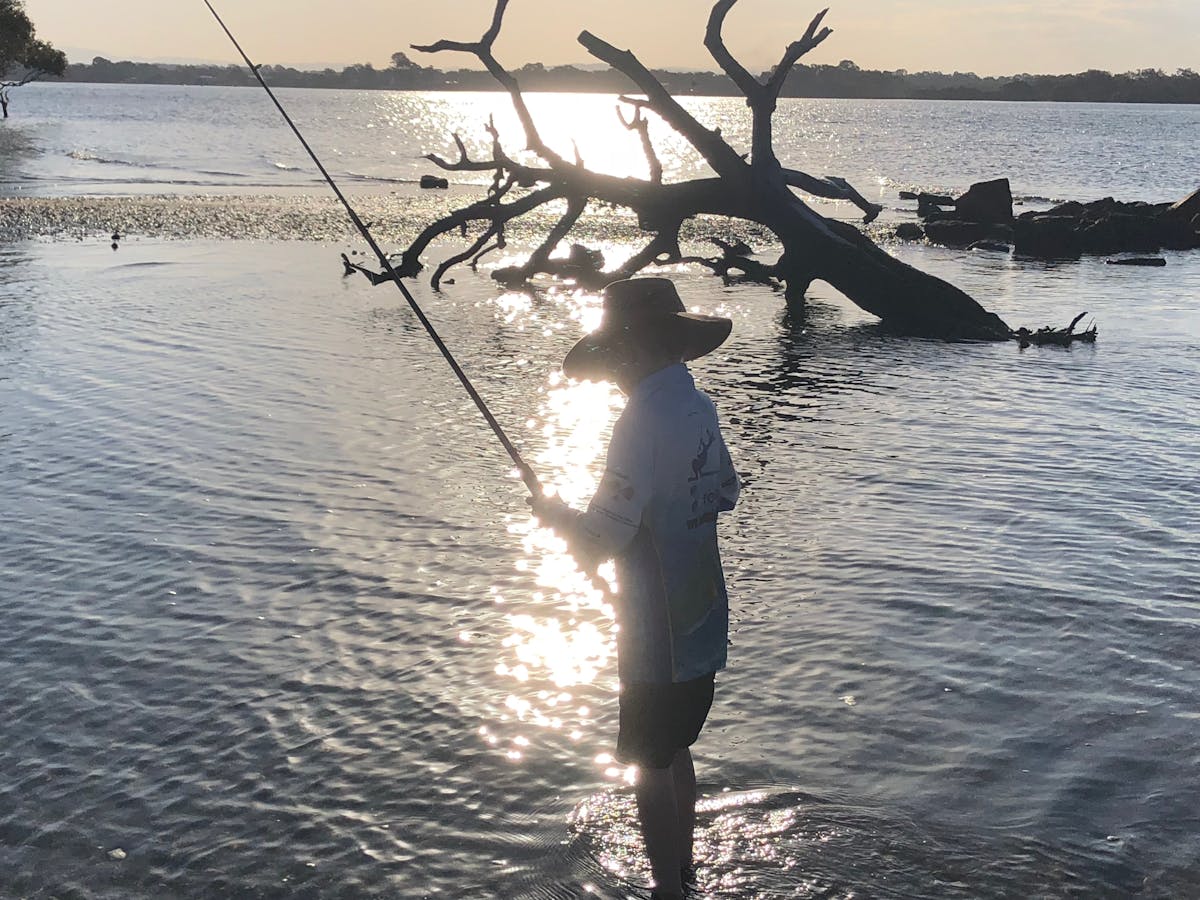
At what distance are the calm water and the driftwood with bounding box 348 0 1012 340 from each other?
3771mm

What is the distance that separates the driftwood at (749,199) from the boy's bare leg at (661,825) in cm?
1640

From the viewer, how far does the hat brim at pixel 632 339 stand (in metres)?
4.74

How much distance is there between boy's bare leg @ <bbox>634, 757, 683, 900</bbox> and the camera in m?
4.87

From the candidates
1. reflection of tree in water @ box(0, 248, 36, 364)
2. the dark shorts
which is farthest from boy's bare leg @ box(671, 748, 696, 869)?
reflection of tree in water @ box(0, 248, 36, 364)

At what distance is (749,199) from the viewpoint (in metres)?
21.1

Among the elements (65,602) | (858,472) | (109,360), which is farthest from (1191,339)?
(65,602)

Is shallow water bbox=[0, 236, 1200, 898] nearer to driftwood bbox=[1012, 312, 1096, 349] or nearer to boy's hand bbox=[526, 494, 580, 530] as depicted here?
boy's hand bbox=[526, 494, 580, 530]

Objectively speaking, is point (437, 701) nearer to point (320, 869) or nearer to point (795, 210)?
point (320, 869)

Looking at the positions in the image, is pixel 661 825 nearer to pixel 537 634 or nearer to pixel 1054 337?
→ pixel 537 634

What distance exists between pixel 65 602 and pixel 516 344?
36.7ft

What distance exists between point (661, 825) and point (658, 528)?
4.02 feet

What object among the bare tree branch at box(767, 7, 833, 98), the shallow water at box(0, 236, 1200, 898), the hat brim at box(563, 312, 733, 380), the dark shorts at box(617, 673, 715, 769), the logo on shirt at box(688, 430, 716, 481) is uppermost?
the bare tree branch at box(767, 7, 833, 98)

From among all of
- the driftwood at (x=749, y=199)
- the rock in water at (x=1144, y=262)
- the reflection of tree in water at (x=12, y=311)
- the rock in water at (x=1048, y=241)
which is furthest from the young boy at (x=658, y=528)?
the rock in water at (x=1048, y=241)

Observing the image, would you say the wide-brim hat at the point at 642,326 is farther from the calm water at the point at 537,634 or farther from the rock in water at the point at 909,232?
the rock in water at the point at 909,232
